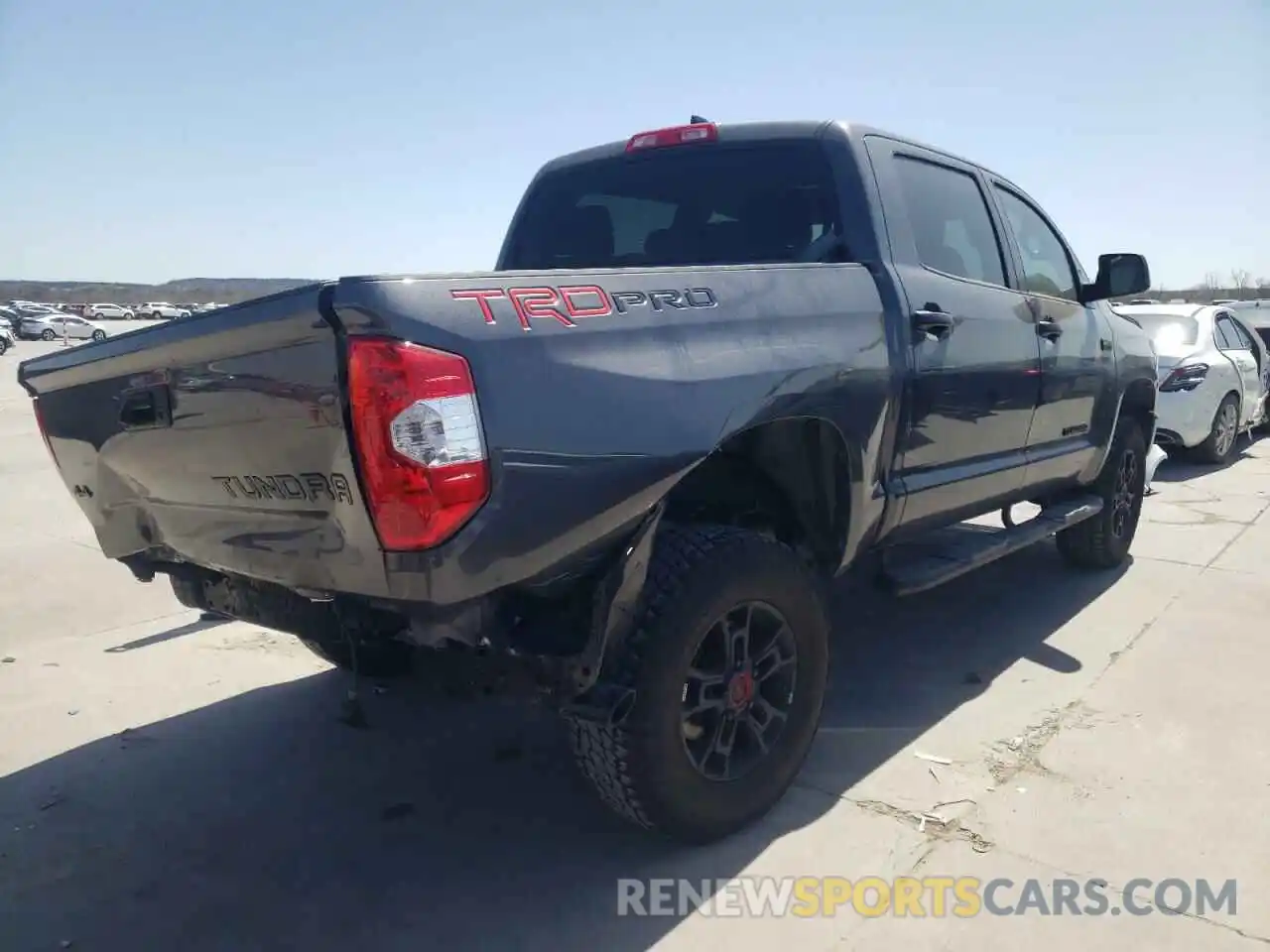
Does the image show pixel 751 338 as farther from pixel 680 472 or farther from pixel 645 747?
pixel 645 747

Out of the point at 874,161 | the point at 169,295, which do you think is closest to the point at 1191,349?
the point at 874,161

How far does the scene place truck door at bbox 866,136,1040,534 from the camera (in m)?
3.48

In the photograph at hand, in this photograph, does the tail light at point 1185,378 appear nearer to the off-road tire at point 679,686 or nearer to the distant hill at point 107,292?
the off-road tire at point 679,686

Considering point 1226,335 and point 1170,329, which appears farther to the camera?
point 1226,335

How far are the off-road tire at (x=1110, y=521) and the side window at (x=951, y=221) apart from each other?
70.8 inches

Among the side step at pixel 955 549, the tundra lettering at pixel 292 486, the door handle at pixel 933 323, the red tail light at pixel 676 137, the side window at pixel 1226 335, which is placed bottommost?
the side step at pixel 955 549

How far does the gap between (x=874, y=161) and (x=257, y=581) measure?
101 inches

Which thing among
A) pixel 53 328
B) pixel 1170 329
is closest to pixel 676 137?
pixel 1170 329

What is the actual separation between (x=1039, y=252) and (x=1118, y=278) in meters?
0.56

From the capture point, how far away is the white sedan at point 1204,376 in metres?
8.96

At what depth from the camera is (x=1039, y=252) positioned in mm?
4785

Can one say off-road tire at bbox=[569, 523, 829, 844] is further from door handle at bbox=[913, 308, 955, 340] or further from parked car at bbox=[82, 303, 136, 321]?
parked car at bbox=[82, 303, 136, 321]

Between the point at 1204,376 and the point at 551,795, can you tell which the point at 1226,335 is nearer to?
the point at 1204,376

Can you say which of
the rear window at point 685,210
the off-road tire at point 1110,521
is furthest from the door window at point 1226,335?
the rear window at point 685,210
